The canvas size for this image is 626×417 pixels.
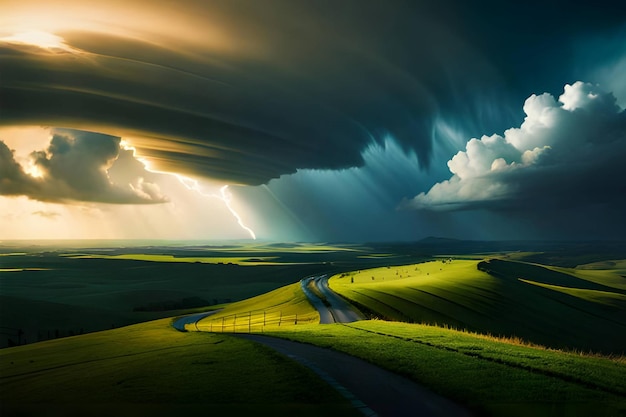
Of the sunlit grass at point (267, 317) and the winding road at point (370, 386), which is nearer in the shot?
the winding road at point (370, 386)

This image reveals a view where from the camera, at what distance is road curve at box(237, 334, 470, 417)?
15.6 metres

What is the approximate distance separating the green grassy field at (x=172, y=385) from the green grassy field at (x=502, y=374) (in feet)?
17.4

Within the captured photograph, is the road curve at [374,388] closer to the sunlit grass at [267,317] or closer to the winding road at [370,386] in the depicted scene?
the winding road at [370,386]

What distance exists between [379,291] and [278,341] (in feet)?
181

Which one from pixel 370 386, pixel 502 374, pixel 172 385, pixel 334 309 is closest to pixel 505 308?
pixel 334 309

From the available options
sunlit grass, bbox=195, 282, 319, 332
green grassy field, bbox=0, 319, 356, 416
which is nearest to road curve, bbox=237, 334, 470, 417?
green grassy field, bbox=0, 319, 356, 416

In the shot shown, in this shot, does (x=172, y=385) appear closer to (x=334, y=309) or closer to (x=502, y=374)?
(x=502, y=374)

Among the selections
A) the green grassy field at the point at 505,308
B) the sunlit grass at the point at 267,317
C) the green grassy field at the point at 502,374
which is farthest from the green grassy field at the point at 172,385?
the green grassy field at the point at 505,308

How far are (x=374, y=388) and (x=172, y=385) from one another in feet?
31.0

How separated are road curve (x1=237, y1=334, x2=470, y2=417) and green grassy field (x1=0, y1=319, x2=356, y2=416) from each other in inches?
36.2

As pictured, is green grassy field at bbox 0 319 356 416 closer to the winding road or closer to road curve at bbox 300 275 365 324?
the winding road

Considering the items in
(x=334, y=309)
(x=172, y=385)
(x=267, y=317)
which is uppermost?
(x=172, y=385)

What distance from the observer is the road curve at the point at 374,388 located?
15.6m

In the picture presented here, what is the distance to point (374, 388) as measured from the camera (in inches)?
723
